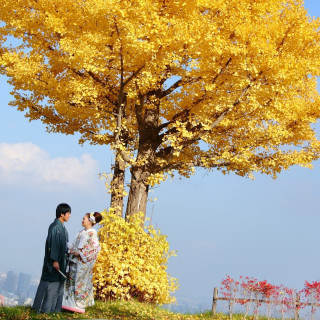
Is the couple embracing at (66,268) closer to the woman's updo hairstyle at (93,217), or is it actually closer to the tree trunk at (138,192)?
the woman's updo hairstyle at (93,217)

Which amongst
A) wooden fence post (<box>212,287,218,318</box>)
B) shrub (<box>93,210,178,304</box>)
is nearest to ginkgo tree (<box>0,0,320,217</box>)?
shrub (<box>93,210,178,304</box>)

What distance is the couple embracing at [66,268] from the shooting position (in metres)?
7.95

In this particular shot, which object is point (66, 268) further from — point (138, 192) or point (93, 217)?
point (138, 192)

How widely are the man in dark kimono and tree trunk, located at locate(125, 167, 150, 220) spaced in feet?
13.5

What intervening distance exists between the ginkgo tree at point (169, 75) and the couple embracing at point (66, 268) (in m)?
3.43

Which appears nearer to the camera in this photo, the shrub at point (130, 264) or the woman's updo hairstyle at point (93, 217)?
the woman's updo hairstyle at point (93, 217)

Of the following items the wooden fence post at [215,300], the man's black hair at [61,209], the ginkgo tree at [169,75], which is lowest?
the wooden fence post at [215,300]

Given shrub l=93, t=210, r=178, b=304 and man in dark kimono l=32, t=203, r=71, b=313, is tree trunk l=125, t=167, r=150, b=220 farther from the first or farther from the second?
man in dark kimono l=32, t=203, r=71, b=313

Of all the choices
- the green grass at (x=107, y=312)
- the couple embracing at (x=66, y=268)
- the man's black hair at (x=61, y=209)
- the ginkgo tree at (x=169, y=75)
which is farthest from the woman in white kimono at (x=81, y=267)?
the ginkgo tree at (x=169, y=75)

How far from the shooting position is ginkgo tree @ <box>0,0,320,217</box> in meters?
11.0

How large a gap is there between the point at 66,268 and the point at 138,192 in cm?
400

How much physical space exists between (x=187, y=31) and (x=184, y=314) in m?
6.65

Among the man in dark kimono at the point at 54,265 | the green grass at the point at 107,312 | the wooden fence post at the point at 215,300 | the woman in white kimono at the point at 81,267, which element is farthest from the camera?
the wooden fence post at the point at 215,300

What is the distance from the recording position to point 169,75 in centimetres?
1184
